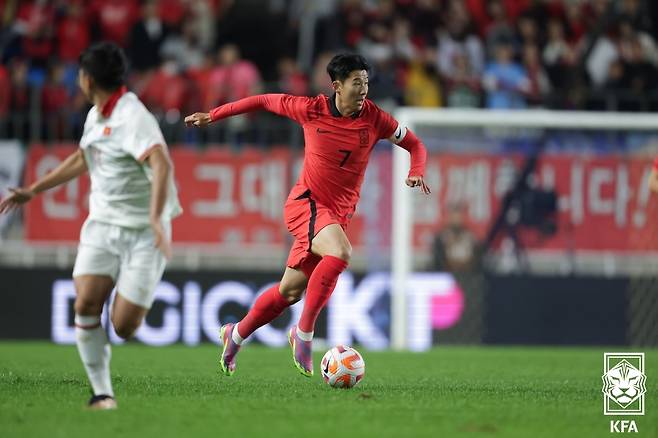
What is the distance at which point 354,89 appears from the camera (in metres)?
8.52

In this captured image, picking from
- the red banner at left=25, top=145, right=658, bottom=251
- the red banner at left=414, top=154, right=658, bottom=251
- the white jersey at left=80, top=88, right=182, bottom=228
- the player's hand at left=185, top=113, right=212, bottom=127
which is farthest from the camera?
the red banner at left=414, top=154, right=658, bottom=251

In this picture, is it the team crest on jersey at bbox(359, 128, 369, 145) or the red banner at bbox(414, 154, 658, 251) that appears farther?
the red banner at bbox(414, 154, 658, 251)

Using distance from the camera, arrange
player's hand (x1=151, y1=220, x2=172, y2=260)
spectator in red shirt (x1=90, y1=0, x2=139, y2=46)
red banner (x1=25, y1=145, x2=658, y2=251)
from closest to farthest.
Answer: player's hand (x1=151, y1=220, x2=172, y2=260) → red banner (x1=25, y1=145, x2=658, y2=251) → spectator in red shirt (x1=90, y1=0, x2=139, y2=46)

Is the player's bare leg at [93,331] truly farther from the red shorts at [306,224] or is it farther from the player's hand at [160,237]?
the red shorts at [306,224]

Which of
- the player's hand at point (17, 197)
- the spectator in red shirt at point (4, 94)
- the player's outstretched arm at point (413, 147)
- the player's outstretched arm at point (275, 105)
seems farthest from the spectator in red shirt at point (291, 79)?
the player's hand at point (17, 197)

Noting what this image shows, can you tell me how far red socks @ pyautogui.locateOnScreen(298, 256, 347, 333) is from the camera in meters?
8.45

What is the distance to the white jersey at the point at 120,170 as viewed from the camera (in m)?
6.80

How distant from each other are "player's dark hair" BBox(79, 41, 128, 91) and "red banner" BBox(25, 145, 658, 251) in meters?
8.08

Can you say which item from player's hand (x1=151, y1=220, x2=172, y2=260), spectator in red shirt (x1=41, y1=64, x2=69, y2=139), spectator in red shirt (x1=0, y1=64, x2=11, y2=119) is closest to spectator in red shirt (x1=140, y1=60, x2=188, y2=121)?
spectator in red shirt (x1=41, y1=64, x2=69, y2=139)

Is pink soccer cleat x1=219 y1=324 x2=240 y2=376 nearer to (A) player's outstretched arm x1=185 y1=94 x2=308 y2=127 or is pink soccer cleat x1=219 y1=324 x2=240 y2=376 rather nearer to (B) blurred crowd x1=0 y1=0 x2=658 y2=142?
(A) player's outstretched arm x1=185 y1=94 x2=308 y2=127

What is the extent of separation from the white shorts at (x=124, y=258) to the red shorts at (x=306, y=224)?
1.98 metres

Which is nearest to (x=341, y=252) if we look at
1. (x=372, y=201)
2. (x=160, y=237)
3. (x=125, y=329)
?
(x=125, y=329)

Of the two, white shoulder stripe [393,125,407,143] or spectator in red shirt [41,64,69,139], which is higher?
spectator in red shirt [41,64,69,139]

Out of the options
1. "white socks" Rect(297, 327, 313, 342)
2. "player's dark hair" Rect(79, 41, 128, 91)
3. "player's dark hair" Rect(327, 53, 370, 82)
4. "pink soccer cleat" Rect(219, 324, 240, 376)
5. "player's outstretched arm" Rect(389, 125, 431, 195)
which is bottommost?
"pink soccer cleat" Rect(219, 324, 240, 376)
